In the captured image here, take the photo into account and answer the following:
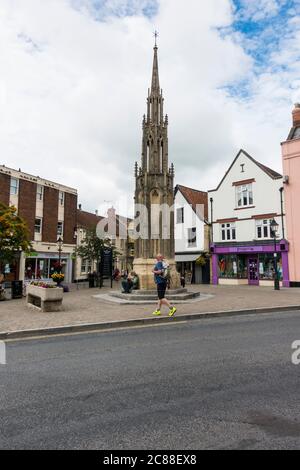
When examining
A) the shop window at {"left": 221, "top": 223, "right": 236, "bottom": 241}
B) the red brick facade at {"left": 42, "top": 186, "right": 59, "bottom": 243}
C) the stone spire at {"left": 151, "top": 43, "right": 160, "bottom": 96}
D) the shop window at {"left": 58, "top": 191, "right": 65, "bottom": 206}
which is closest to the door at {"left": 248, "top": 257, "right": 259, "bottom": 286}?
the shop window at {"left": 221, "top": 223, "right": 236, "bottom": 241}

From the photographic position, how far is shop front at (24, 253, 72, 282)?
1220 inches

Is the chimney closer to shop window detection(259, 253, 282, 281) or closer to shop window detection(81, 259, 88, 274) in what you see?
shop window detection(259, 253, 282, 281)

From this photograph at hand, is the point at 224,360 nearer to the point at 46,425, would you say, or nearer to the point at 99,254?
the point at 46,425

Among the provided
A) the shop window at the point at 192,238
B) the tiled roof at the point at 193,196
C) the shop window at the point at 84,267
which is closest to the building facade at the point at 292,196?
the tiled roof at the point at 193,196

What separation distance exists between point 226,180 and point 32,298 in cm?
2214

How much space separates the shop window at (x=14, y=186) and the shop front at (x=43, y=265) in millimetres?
6249

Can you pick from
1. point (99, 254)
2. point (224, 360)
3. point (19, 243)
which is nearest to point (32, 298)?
point (19, 243)

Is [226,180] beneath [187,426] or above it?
above

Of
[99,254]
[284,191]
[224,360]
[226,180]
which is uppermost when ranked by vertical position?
[226,180]

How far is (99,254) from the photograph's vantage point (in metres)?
26.6

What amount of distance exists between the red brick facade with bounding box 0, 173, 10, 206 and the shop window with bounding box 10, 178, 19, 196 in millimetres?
408

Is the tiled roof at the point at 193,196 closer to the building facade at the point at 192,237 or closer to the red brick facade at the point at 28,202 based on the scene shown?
the building facade at the point at 192,237
